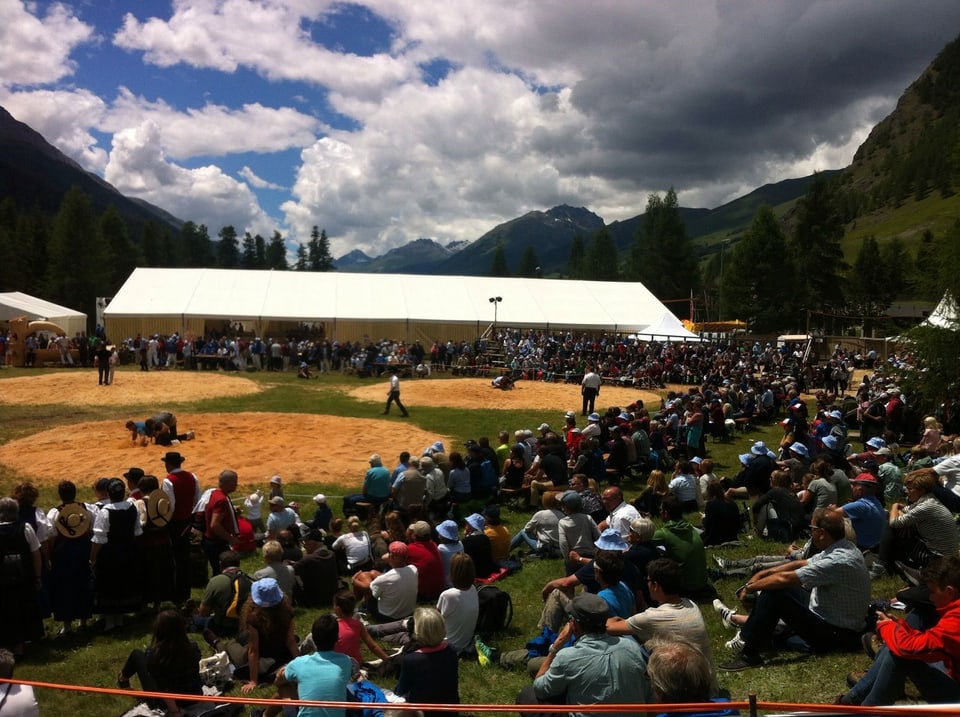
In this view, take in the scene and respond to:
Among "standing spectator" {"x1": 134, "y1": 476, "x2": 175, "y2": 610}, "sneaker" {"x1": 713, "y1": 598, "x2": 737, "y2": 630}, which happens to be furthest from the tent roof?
"sneaker" {"x1": 713, "y1": 598, "x2": 737, "y2": 630}

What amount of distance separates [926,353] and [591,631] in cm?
1574

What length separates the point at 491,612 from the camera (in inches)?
242

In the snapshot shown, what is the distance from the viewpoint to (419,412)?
19.9 m

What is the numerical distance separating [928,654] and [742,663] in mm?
1612

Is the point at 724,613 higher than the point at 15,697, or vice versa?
the point at 15,697

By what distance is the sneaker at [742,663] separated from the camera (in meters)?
5.12

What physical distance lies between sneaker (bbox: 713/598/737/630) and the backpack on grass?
2025 millimetres

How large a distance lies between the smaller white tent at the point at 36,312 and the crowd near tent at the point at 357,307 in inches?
115

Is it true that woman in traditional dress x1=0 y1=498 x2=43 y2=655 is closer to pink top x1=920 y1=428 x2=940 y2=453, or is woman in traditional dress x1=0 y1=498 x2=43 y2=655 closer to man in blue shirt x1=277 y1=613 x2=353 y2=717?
man in blue shirt x1=277 y1=613 x2=353 y2=717

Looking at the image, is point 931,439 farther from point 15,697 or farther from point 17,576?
point 17,576

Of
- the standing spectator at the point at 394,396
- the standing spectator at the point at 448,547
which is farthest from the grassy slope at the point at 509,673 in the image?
the standing spectator at the point at 394,396

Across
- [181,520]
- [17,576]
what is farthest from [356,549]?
[17,576]

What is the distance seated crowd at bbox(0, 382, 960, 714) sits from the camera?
3.94 metres

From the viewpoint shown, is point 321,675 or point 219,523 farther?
point 219,523
